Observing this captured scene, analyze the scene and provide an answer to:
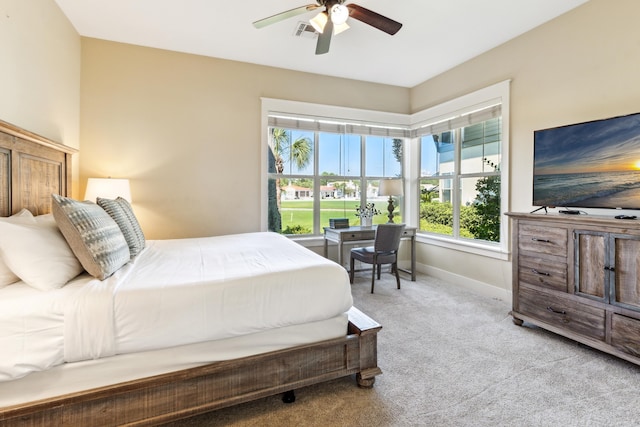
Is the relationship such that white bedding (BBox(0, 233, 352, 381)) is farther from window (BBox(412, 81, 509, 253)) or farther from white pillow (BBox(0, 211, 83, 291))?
window (BBox(412, 81, 509, 253))

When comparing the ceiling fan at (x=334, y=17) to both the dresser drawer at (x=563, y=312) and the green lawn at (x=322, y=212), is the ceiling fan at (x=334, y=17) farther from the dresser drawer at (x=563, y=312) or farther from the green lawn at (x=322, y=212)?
the dresser drawer at (x=563, y=312)

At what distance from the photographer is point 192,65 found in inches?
142

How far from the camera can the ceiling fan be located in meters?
2.21

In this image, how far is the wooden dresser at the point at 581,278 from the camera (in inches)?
81.2

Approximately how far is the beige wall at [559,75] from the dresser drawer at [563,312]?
0.72m

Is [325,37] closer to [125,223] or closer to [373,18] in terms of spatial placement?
[373,18]

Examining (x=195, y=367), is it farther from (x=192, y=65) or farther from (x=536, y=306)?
(x=192, y=65)

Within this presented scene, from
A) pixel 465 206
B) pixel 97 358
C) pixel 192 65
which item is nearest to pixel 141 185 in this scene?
pixel 192 65

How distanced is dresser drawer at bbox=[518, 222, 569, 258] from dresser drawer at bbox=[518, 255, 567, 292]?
79 millimetres

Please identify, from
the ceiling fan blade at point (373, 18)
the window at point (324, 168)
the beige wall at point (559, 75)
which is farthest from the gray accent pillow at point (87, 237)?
the beige wall at point (559, 75)

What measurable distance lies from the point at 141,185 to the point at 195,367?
2.63 meters

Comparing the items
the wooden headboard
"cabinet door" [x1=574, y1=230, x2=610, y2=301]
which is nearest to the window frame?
"cabinet door" [x1=574, y1=230, x2=610, y2=301]

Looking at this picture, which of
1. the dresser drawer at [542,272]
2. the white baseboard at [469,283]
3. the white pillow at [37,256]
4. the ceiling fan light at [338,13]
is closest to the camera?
the white pillow at [37,256]

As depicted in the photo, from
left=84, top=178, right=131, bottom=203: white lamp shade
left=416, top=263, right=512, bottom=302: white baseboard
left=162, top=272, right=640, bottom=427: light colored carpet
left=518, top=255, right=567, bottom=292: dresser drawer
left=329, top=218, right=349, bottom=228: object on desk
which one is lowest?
left=162, top=272, right=640, bottom=427: light colored carpet
